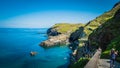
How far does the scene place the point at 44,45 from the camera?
164 m

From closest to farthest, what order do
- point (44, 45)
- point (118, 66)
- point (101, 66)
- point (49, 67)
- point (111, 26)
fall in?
point (101, 66) < point (118, 66) < point (111, 26) < point (49, 67) < point (44, 45)

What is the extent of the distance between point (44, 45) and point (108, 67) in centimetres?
13793

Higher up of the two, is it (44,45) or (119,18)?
(119,18)

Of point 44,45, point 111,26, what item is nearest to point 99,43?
point 111,26

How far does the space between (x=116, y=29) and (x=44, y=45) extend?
107024 millimetres

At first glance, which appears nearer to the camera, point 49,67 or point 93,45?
point 93,45

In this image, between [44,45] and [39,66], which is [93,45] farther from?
[44,45]

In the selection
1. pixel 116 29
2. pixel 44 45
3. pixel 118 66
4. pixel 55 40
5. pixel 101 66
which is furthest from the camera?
pixel 55 40

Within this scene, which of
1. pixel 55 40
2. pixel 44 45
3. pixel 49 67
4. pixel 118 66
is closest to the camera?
→ pixel 118 66

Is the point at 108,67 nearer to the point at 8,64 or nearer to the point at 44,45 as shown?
the point at 8,64

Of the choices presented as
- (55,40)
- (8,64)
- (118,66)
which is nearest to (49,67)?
(8,64)

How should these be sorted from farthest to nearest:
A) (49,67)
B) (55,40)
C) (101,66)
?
(55,40) → (49,67) → (101,66)

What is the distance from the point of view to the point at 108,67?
27672mm

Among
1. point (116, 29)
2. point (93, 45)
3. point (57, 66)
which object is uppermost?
point (116, 29)
